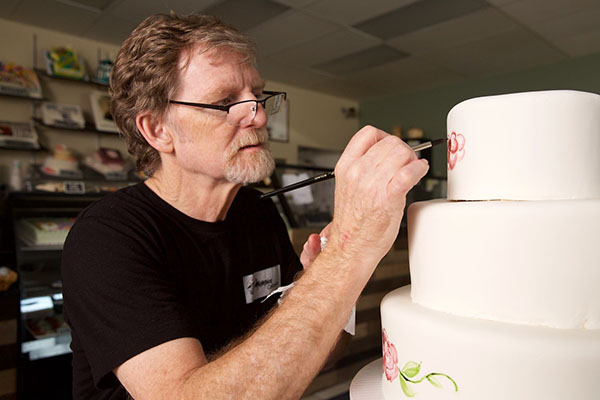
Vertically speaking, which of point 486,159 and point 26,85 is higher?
point 26,85

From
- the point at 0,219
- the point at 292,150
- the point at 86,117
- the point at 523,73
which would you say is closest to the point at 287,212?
the point at 0,219

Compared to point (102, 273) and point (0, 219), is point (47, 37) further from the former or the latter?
point (102, 273)

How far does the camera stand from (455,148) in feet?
3.00

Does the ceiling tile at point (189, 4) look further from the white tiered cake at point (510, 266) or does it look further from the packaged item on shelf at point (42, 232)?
the white tiered cake at point (510, 266)

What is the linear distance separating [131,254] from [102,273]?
0.08 m

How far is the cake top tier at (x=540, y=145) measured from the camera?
2.58 ft

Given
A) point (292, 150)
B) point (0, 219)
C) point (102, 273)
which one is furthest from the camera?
point (292, 150)

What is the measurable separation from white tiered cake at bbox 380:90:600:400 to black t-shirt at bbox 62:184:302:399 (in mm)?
510

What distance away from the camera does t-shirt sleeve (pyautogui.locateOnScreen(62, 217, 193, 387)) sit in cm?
95

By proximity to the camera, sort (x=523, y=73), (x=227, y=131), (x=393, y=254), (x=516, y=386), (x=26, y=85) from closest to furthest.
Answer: (x=516, y=386) < (x=227, y=131) < (x=393, y=254) < (x=26, y=85) < (x=523, y=73)

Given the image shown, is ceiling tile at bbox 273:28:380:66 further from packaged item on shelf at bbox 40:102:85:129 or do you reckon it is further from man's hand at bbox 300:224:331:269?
man's hand at bbox 300:224:331:269

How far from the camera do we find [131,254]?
1.07 meters

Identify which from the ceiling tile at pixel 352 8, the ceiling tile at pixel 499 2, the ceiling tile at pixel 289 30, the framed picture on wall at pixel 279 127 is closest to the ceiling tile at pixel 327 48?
the ceiling tile at pixel 289 30

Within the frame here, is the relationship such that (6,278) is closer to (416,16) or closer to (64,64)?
(64,64)
